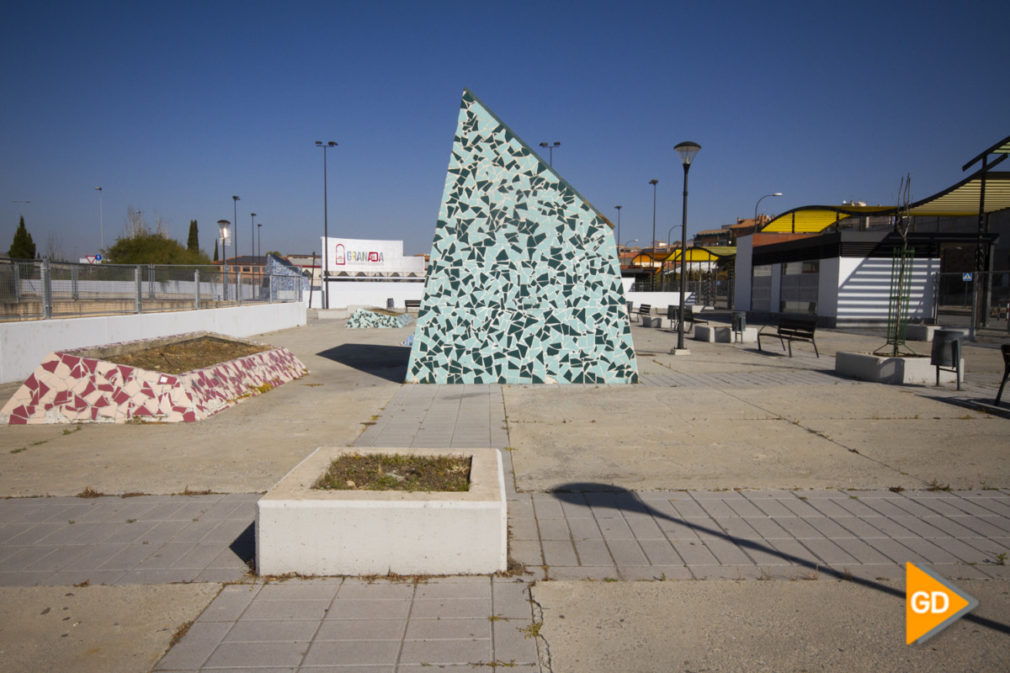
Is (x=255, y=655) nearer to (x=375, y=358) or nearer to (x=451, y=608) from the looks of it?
(x=451, y=608)

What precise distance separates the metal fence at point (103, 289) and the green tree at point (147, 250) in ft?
89.3

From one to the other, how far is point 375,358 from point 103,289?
601cm

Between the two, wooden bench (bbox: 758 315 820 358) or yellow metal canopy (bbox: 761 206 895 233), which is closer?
wooden bench (bbox: 758 315 820 358)

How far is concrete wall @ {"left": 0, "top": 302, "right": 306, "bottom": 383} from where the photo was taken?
10.2 metres

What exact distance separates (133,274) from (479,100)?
9582 mm

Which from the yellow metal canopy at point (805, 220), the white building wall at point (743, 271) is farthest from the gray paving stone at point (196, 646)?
the yellow metal canopy at point (805, 220)

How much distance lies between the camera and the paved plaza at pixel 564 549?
2719 mm

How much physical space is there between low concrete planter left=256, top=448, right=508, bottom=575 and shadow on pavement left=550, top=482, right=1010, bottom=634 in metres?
1.42

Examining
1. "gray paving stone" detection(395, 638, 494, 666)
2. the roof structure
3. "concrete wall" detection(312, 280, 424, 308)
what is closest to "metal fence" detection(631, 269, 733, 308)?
the roof structure

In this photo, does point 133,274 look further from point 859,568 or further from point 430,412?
point 859,568

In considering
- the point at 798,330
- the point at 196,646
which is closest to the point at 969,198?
the point at 798,330

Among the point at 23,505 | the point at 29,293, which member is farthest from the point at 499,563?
the point at 29,293

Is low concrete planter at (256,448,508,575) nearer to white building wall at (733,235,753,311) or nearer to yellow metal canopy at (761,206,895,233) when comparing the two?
white building wall at (733,235,753,311)

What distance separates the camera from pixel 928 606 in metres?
2.91
